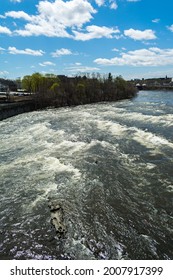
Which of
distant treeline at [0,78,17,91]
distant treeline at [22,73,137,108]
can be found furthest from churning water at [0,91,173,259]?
distant treeline at [0,78,17,91]

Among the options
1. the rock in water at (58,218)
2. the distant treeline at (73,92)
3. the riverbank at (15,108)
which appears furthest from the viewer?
the distant treeline at (73,92)

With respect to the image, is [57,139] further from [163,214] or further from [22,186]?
[163,214]

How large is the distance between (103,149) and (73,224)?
1221 cm

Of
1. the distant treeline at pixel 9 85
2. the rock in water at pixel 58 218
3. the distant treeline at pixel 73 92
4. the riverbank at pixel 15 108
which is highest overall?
the distant treeline at pixel 9 85

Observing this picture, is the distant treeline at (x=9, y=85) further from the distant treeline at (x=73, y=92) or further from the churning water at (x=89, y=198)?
the churning water at (x=89, y=198)

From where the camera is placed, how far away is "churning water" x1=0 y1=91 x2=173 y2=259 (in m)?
10.2

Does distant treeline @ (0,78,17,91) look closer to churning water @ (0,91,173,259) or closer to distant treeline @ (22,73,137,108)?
distant treeline @ (22,73,137,108)

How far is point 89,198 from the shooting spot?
14000 millimetres

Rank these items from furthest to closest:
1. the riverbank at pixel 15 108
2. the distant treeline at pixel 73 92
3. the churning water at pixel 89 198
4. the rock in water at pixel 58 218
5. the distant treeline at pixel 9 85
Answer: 1. the distant treeline at pixel 9 85
2. the distant treeline at pixel 73 92
3. the riverbank at pixel 15 108
4. the rock in water at pixel 58 218
5. the churning water at pixel 89 198

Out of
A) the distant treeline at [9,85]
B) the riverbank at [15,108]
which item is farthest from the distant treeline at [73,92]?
the distant treeline at [9,85]

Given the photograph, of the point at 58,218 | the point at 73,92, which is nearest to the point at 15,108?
the point at 73,92

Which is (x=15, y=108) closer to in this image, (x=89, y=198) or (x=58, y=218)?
(x=89, y=198)

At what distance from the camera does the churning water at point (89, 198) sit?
403 inches
